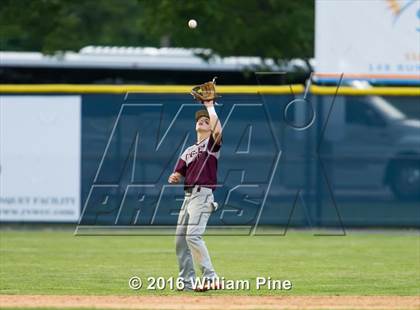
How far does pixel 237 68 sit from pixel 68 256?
43.0 ft

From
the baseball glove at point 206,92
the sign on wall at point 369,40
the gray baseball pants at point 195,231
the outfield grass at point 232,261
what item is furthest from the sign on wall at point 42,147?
the baseball glove at point 206,92

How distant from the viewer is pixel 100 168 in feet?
67.3

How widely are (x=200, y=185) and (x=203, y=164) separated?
22 cm

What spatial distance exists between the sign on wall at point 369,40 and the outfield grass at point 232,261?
10.1 feet

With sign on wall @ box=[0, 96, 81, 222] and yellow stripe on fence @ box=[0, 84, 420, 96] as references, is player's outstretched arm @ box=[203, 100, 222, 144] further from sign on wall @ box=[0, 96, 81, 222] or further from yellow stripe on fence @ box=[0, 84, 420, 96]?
sign on wall @ box=[0, 96, 81, 222]

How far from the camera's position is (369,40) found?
68.6 feet

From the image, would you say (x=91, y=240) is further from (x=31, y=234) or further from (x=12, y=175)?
(x=12, y=175)

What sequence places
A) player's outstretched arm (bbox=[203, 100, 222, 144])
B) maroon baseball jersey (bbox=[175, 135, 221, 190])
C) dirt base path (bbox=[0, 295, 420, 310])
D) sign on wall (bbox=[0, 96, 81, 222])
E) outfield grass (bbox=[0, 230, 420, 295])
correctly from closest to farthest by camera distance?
dirt base path (bbox=[0, 295, 420, 310]) → player's outstretched arm (bbox=[203, 100, 222, 144]) → maroon baseball jersey (bbox=[175, 135, 221, 190]) → outfield grass (bbox=[0, 230, 420, 295]) → sign on wall (bbox=[0, 96, 81, 222])

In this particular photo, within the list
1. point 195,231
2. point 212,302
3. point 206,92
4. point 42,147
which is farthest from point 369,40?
point 212,302

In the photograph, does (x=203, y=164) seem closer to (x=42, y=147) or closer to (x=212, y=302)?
(x=212, y=302)

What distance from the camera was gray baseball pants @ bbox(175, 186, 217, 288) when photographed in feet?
37.1

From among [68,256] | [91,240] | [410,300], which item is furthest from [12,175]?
[410,300]

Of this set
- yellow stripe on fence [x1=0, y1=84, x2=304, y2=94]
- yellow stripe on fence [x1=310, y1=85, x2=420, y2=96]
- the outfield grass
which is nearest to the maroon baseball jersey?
the outfield grass

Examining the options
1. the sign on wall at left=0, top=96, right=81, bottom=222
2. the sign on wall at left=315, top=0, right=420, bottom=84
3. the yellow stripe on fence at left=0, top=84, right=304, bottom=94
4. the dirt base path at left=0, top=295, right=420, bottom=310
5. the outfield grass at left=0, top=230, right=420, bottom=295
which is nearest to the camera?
the dirt base path at left=0, top=295, right=420, bottom=310
